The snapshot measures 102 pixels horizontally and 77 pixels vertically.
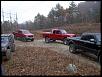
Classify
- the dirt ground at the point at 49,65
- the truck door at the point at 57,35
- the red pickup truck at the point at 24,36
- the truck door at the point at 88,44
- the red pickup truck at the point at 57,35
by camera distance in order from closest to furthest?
the dirt ground at the point at 49,65, the truck door at the point at 88,44, the red pickup truck at the point at 57,35, the truck door at the point at 57,35, the red pickup truck at the point at 24,36

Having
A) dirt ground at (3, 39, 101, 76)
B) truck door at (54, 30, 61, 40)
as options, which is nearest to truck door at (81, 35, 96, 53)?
dirt ground at (3, 39, 101, 76)

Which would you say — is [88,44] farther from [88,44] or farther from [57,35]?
[57,35]

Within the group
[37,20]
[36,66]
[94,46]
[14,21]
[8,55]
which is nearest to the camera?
Answer: [36,66]

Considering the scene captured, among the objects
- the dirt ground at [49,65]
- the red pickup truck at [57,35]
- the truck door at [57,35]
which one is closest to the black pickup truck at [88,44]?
the dirt ground at [49,65]

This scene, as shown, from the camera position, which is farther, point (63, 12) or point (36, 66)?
point (63, 12)

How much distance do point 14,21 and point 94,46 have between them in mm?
49802

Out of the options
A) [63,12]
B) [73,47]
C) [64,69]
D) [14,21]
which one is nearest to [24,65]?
[64,69]

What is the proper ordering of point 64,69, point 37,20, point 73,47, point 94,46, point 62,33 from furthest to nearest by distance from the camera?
point 37,20, point 62,33, point 73,47, point 94,46, point 64,69

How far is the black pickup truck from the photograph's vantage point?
1232cm

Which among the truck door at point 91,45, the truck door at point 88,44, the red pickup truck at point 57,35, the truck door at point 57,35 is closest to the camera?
the truck door at point 91,45

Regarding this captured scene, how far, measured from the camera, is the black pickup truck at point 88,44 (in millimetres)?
12320

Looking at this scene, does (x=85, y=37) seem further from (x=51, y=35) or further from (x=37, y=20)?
(x=37, y=20)

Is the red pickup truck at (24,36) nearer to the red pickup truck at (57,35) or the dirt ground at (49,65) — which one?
the red pickup truck at (57,35)

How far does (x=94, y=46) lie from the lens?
12.9 meters
